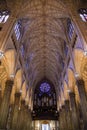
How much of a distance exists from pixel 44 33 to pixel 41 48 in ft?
13.6

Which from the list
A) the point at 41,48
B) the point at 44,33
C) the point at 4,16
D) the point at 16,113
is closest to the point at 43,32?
the point at 44,33

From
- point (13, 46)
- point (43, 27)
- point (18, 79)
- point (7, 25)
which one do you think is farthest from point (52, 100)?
point (7, 25)

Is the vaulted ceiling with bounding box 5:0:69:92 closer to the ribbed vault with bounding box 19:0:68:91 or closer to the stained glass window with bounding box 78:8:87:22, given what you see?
the ribbed vault with bounding box 19:0:68:91

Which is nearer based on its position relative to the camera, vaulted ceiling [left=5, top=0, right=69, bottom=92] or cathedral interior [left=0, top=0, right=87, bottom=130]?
cathedral interior [left=0, top=0, right=87, bottom=130]

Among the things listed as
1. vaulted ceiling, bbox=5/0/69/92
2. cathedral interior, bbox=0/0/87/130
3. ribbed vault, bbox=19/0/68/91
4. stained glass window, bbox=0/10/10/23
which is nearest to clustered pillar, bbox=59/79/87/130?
cathedral interior, bbox=0/0/87/130

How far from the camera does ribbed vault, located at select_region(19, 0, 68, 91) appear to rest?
20469 millimetres

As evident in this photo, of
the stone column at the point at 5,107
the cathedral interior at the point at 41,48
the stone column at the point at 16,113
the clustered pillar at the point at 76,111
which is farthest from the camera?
the stone column at the point at 16,113

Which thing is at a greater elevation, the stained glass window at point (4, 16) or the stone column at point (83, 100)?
the stained glass window at point (4, 16)

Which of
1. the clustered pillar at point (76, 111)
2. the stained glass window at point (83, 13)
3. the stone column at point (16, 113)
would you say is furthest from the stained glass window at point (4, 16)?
the clustered pillar at point (76, 111)

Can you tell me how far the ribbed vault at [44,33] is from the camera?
2047 cm

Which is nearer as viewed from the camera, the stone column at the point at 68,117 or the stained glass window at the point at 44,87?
the stone column at the point at 68,117

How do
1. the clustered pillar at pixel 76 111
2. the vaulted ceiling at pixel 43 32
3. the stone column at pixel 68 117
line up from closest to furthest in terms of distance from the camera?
the clustered pillar at pixel 76 111 < the vaulted ceiling at pixel 43 32 < the stone column at pixel 68 117

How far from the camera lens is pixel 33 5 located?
806 inches

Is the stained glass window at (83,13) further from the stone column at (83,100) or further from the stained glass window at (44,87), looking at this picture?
the stained glass window at (44,87)
